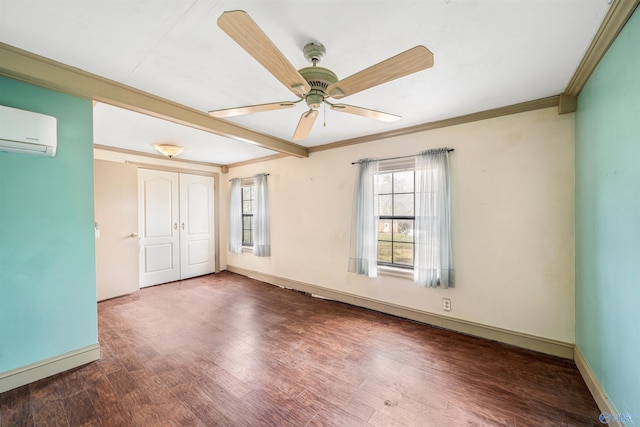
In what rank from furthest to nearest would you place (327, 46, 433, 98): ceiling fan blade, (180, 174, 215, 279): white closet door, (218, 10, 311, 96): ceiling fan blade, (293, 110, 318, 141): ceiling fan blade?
(180, 174, 215, 279): white closet door
(293, 110, 318, 141): ceiling fan blade
(327, 46, 433, 98): ceiling fan blade
(218, 10, 311, 96): ceiling fan blade

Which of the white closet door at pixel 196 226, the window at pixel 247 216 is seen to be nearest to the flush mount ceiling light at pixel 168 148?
the white closet door at pixel 196 226

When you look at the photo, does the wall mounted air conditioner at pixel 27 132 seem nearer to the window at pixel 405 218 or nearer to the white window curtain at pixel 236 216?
the window at pixel 405 218

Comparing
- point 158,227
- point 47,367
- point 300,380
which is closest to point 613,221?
point 300,380

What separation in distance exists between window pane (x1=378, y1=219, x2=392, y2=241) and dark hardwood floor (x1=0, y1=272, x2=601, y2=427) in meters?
1.07

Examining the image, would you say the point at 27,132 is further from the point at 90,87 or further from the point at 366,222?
the point at 366,222

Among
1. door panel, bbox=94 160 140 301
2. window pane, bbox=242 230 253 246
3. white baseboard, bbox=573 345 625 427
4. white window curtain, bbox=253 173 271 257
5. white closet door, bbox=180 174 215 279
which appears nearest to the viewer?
white baseboard, bbox=573 345 625 427

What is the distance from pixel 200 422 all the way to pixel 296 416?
0.61m

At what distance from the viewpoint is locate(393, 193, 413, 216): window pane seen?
3.16m

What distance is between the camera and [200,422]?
5.15 ft

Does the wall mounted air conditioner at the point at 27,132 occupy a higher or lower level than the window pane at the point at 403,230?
higher

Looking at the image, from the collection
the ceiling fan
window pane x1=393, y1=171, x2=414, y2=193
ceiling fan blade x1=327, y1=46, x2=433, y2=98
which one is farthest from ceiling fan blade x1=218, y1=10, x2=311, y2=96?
window pane x1=393, y1=171, x2=414, y2=193

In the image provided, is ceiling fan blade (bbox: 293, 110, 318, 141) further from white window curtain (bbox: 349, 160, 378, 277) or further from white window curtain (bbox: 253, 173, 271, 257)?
white window curtain (bbox: 253, 173, 271, 257)

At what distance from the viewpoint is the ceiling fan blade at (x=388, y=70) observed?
47.0 inches

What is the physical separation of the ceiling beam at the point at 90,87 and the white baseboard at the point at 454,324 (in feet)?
8.99
